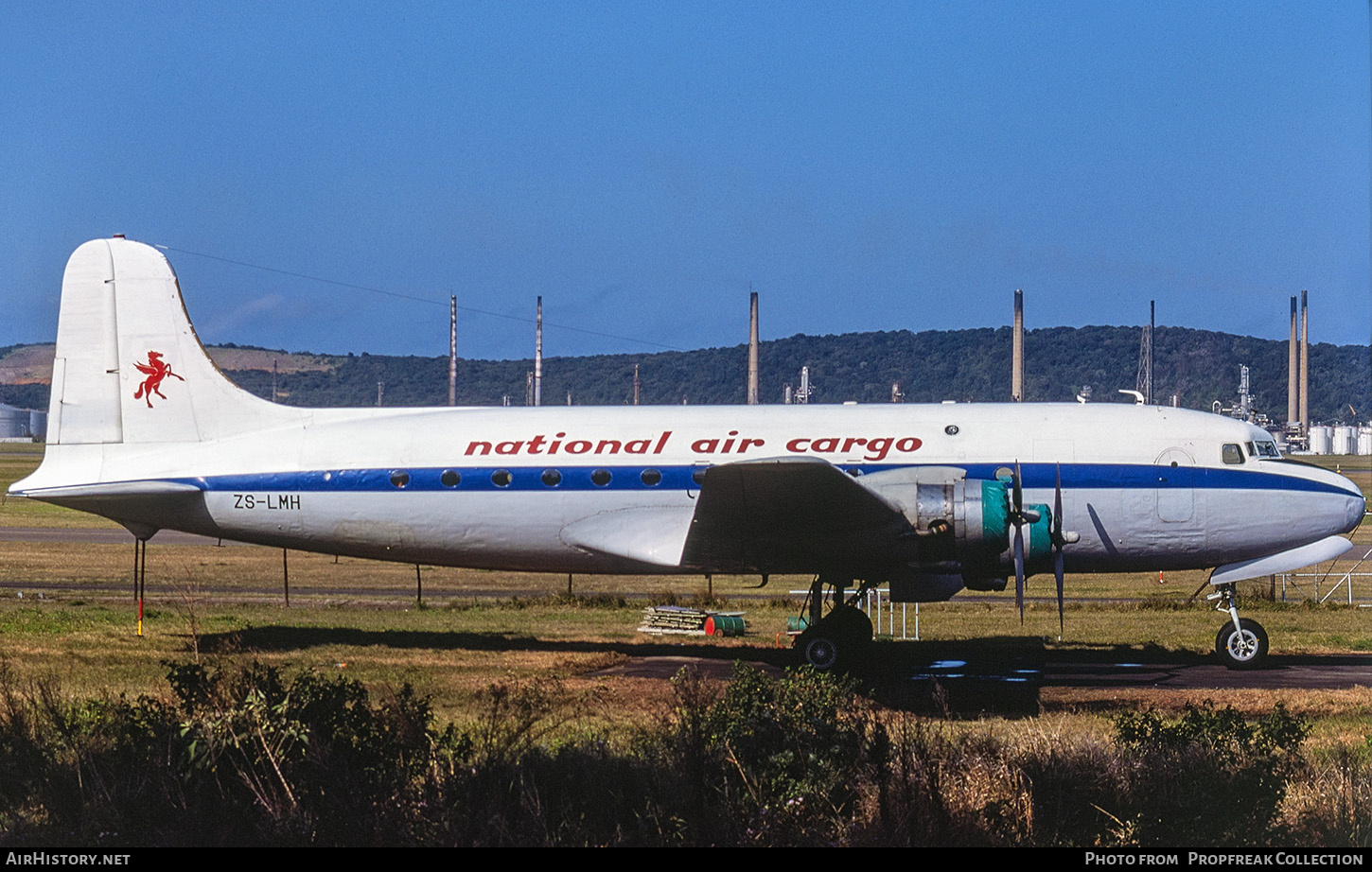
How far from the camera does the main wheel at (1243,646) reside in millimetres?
17609

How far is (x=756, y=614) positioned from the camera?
1025 inches

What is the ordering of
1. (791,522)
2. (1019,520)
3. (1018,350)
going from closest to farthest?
(1019,520) → (791,522) → (1018,350)

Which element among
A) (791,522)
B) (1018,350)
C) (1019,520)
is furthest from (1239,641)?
(1018,350)

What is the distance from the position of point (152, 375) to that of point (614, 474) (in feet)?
24.1

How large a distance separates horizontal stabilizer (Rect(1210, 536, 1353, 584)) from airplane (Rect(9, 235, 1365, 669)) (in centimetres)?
3

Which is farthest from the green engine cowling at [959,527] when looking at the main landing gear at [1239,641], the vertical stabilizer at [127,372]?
Answer: the vertical stabilizer at [127,372]

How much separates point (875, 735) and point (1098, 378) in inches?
7307

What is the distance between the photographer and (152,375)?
62.3ft

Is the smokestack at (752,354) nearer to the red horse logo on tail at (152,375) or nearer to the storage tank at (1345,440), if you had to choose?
the red horse logo on tail at (152,375)

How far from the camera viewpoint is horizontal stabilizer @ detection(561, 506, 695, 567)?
57.0 ft

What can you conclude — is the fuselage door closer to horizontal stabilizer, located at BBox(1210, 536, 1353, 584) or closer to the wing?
horizontal stabilizer, located at BBox(1210, 536, 1353, 584)

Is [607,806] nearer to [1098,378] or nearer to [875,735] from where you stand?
[875,735]

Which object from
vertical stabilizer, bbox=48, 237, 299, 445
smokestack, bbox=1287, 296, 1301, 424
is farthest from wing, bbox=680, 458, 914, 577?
smokestack, bbox=1287, 296, 1301, 424

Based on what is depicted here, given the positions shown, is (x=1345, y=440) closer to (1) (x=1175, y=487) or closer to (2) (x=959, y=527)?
(1) (x=1175, y=487)
